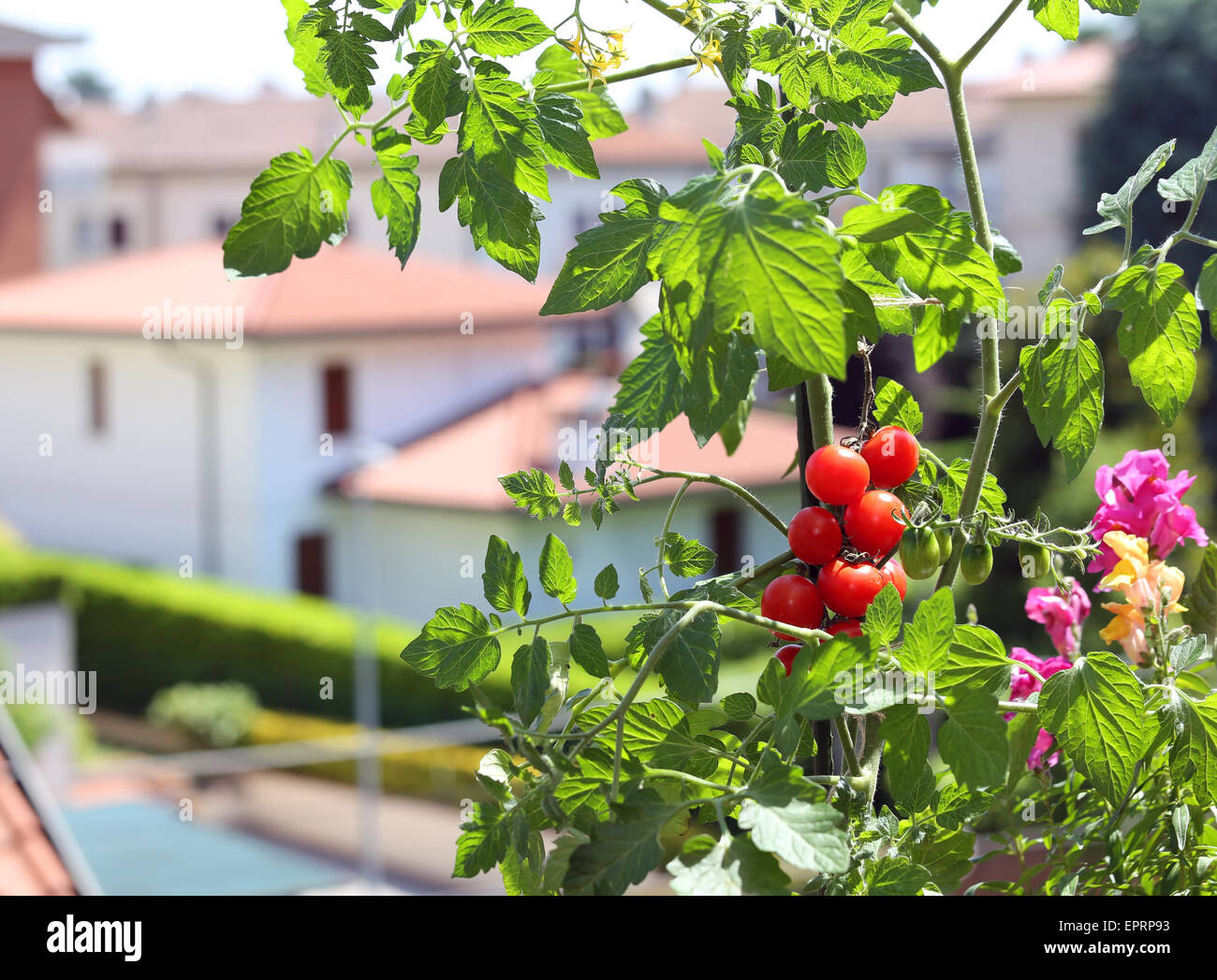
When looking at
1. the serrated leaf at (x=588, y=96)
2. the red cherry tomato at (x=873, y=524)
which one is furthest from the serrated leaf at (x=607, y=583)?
the serrated leaf at (x=588, y=96)

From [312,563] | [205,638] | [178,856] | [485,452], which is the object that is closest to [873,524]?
[178,856]

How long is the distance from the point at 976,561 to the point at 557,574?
0.20 m

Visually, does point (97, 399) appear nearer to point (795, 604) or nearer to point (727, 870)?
point (795, 604)

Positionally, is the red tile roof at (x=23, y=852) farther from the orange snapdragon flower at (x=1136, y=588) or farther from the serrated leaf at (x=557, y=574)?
the orange snapdragon flower at (x=1136, y=588)

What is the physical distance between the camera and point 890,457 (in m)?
0.66

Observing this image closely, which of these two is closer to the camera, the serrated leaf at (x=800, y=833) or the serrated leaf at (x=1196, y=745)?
the serrated leaf at (x=800, y=833)

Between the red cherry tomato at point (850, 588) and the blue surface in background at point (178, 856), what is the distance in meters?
10.5

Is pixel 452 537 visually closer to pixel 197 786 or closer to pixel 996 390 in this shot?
pixel 197 786

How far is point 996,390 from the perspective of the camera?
0.70m

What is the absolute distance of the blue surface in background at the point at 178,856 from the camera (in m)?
10.8

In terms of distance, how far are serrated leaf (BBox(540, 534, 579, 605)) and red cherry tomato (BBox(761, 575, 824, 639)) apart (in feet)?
0.31
